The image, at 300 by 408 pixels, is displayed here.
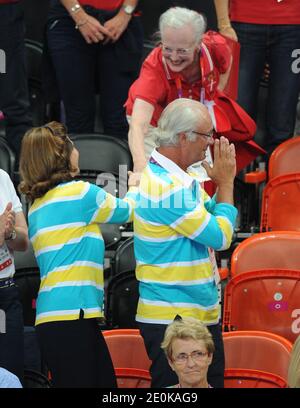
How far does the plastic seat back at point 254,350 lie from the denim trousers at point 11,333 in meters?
0.80

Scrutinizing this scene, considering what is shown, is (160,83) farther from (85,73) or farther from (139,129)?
(85,73)

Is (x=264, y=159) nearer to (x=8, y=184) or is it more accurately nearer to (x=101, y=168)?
(x=101, y=168)

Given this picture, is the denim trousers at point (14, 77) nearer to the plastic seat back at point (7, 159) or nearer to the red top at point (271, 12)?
the plastic seat back at point (7, 159)

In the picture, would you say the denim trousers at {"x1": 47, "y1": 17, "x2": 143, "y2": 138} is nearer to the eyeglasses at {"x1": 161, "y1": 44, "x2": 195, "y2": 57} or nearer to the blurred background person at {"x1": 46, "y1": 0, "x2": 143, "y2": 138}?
the blurred background person at {"x1": 46, "y1": 0, "x2": 143, "y2": 138}

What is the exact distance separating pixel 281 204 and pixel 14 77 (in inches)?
66.0

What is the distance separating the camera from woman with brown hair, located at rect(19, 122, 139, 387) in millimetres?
4133

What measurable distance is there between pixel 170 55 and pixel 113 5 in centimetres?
145

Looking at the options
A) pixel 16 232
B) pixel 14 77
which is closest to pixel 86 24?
pixel 14 77

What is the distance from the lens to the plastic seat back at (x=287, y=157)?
577cm

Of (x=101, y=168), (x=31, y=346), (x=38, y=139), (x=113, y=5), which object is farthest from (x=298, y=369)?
(x=113, y=5)

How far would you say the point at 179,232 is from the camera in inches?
159

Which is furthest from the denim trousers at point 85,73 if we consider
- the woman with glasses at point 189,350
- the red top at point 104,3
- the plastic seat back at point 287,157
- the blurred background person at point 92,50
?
the woman with glasses at point 189,350

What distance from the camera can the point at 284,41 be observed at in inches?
236
